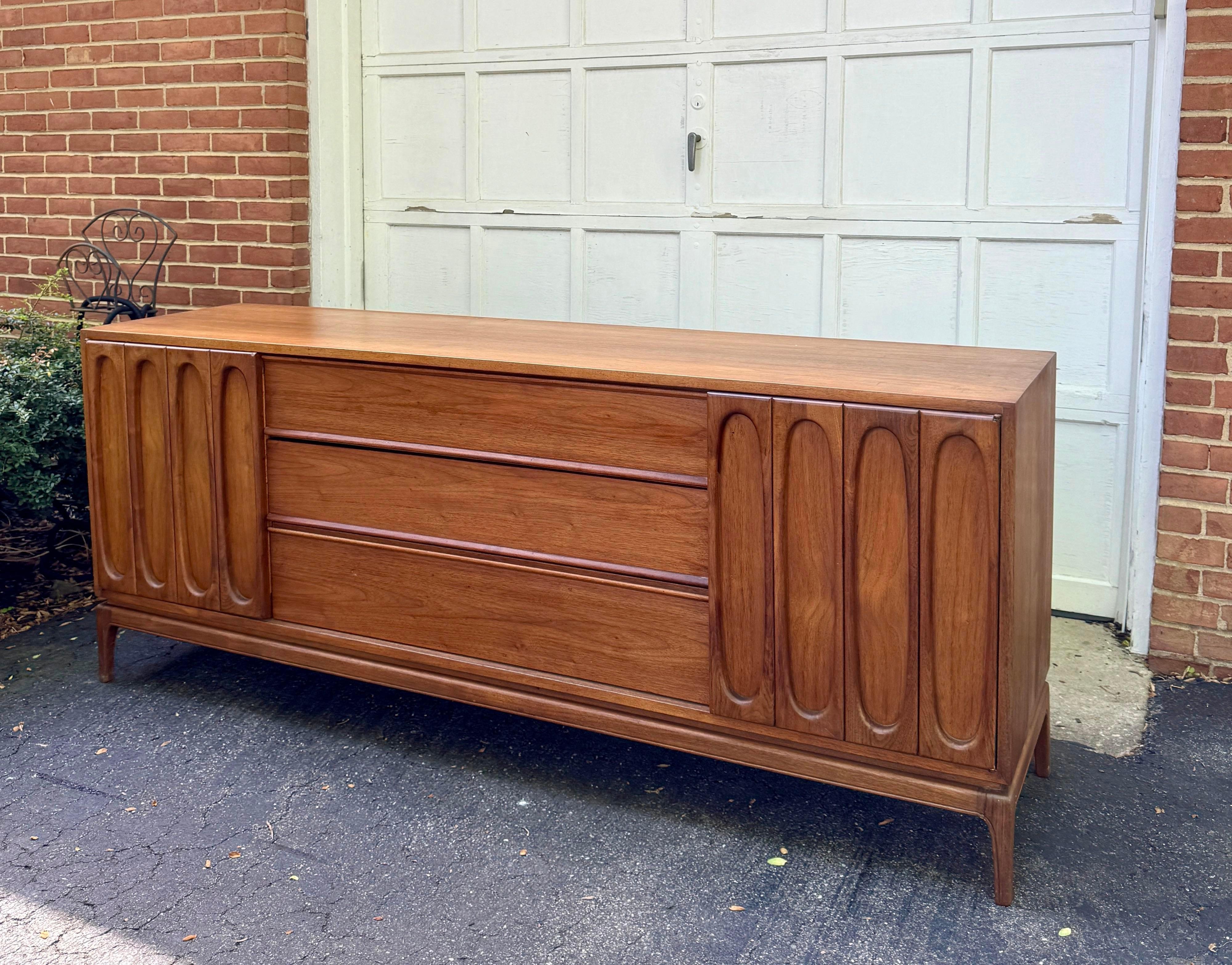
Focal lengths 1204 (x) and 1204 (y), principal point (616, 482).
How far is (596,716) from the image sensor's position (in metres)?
2.46

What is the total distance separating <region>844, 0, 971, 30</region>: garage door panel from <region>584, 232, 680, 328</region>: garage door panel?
2.68ft

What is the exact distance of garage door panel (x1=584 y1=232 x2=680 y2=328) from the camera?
3791 mm

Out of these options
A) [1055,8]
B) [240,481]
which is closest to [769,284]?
[1055,8]

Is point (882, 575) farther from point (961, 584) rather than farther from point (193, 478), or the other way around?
point (193, 478)

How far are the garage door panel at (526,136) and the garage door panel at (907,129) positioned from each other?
0.93 meters

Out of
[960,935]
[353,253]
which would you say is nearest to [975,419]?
[960,935]

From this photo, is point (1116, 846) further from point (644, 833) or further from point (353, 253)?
point (353, 253)

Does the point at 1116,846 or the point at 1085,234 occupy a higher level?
the point at 1085,234

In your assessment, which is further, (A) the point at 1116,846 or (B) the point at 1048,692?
(B) the point at 1048,692

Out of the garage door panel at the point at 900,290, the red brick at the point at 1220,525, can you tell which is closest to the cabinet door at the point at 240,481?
the garage door panel at the point at 900,290

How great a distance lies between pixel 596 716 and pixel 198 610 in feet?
3.62

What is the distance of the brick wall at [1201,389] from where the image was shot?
2.94 m

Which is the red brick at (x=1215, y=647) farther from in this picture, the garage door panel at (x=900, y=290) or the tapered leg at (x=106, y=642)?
the tapered leg at (x=106, y=642)

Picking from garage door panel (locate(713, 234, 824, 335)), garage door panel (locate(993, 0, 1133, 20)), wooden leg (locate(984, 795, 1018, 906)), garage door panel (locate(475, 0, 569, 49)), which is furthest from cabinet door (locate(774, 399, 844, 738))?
garage door panel (locate(475, 0, 569, 49))
